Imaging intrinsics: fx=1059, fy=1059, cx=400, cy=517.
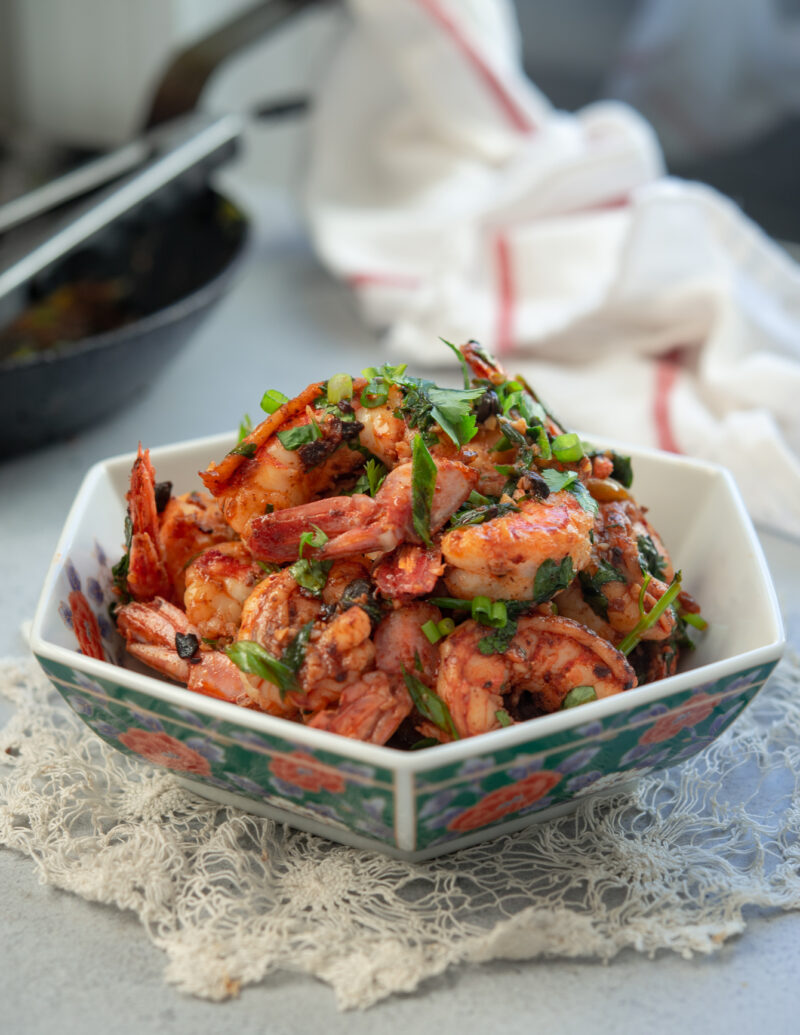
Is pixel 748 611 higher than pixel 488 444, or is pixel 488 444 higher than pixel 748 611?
pixel 488 444

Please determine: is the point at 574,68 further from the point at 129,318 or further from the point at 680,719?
the point at 680,719

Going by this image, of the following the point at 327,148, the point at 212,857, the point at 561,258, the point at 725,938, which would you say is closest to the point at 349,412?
the point at 212,857

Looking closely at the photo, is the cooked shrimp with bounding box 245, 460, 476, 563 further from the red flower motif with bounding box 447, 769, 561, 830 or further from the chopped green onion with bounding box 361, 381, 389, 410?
the red flower motif with bounding box 447, 769, 561, 830

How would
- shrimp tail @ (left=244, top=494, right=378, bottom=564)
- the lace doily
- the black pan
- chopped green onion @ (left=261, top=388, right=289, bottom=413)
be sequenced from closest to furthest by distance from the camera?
the lace doily, shrimp tail @ (left=244, top=494, right=378, bottom=564), chopped green onion @ (left=261, top=388, right=289, bottom=413), the black pan

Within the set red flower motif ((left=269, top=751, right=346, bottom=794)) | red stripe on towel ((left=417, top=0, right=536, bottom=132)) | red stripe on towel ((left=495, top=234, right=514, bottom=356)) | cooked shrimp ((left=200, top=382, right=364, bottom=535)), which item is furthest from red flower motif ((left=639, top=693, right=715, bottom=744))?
red stripe on towel ((left=417, top=0, right=536, bottom=132))

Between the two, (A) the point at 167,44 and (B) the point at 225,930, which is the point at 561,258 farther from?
(B) the point at 225,930
